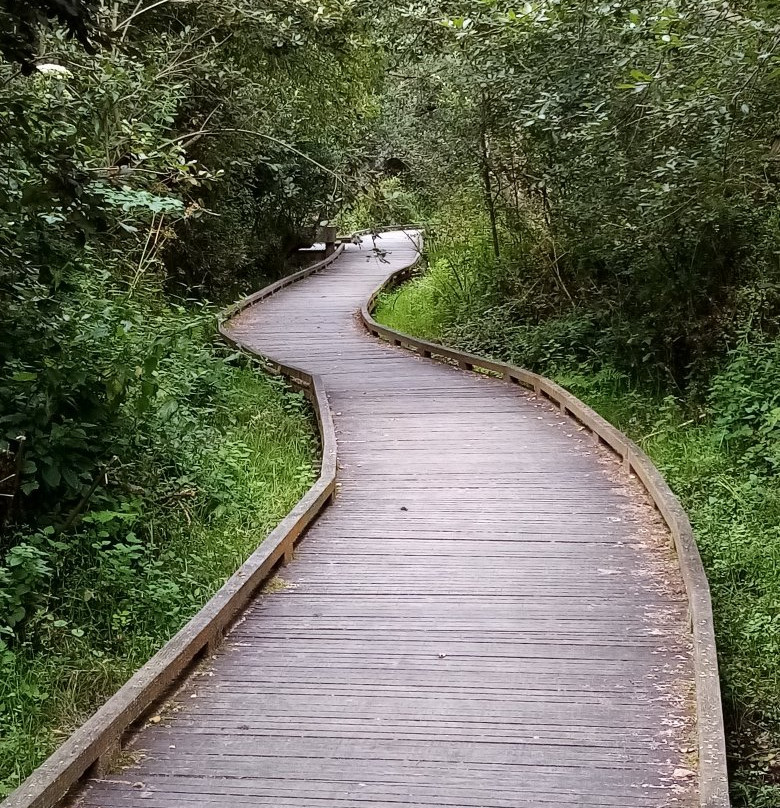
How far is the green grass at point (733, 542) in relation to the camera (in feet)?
14.4

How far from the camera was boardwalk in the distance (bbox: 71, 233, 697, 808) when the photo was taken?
3.37 m

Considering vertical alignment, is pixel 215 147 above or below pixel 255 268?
above

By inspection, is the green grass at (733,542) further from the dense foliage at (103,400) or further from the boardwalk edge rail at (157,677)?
the dense foliage at (103,400)

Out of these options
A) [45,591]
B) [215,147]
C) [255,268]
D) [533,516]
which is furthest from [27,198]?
[255,268]

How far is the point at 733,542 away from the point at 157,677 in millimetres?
3978

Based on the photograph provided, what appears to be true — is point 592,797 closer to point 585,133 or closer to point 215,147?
point 585,133

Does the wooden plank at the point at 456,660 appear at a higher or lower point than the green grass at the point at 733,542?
A: higher

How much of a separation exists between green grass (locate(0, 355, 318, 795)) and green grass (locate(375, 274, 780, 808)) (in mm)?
3006

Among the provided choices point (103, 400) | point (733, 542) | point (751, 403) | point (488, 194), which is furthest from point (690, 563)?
point (488, 194)

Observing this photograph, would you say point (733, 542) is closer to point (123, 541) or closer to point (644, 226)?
point (644, 226)

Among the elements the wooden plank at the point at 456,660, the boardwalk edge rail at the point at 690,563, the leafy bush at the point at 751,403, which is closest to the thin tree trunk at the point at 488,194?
the boardwalk edge rail at the point at 690,563

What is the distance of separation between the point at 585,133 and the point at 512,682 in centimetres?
603

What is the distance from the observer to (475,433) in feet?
28.9

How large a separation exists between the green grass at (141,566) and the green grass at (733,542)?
9.86 feet
